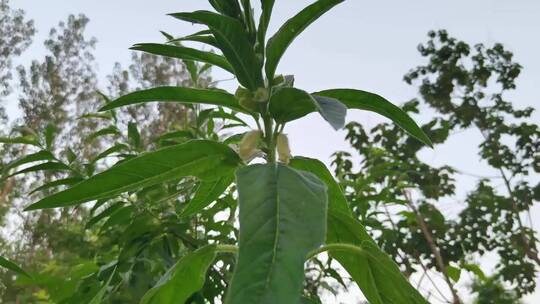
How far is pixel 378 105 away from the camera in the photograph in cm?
74

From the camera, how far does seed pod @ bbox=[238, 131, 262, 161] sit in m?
0.76

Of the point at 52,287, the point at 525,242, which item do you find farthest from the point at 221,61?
the point at 525,242

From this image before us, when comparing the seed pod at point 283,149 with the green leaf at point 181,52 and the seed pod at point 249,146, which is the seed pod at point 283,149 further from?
the green leaf at point 181,52

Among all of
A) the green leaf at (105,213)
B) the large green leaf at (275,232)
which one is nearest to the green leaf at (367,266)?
the large green leaf at (275,232)

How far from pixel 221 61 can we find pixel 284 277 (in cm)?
44

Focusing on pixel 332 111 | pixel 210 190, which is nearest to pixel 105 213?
pixel 210 190

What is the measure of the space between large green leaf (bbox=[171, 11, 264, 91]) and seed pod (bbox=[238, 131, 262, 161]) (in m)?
0.07

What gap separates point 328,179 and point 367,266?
138 millimetres

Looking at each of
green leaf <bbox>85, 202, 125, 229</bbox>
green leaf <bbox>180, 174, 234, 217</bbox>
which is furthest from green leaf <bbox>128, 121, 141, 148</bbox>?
green leaf <bbox>180, 174, 234, 217</bbox>

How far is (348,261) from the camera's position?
2.67ft

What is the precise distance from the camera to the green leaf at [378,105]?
29.0 inches

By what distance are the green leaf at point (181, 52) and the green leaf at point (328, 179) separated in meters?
0.18

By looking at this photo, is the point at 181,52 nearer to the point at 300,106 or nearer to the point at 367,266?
the point at 300,106

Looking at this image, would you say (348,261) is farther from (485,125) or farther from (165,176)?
(485,125)
